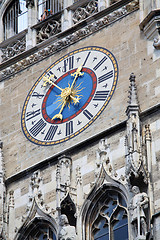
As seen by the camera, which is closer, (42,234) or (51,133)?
(42,234)

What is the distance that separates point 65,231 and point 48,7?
5.31 meters

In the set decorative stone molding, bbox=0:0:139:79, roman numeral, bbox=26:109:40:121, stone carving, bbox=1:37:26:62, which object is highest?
stone carving, bbox=1:37:26:62

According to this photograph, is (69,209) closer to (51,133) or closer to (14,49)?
(51,133)

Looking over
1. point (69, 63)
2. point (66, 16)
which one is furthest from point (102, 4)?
point (69, 63)

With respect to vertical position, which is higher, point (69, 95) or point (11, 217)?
point (69, 95)

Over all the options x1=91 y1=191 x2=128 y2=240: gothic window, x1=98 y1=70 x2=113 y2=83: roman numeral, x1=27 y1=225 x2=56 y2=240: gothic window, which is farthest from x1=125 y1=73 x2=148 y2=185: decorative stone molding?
x1=27 y1=225 x2=56 y2=240: gothic window

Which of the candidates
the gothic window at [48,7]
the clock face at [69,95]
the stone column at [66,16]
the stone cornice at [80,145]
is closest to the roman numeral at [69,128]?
the clock face at [69,95]

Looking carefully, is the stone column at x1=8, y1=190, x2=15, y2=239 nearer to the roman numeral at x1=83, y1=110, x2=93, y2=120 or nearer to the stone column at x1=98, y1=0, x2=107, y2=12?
the roman numeral at x1=83, y1=110, x2=93, y2=120

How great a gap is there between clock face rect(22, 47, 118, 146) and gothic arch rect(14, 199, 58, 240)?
4.19 feet

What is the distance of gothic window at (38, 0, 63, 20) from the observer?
2397 centimetres

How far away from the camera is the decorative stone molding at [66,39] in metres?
22.7

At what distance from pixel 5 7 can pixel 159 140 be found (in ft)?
17.7

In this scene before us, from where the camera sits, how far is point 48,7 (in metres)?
24.2

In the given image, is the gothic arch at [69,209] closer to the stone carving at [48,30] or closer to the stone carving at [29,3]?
the stone carving at [48,30]
